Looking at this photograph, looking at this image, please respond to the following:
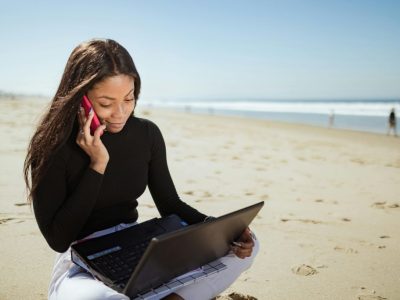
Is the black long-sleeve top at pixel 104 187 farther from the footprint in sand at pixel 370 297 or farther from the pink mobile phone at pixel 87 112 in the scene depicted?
the footprint in sand at pixel 370 297

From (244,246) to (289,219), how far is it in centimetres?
237

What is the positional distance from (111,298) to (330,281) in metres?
1.94

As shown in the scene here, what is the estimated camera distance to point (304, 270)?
113 inches

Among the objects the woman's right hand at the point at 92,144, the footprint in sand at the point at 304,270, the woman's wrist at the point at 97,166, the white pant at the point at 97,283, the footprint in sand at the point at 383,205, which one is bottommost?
the footprint in sand at the point at 304,270

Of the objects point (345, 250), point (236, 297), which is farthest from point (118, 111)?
point (345, 250)

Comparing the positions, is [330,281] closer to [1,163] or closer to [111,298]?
[111,298]

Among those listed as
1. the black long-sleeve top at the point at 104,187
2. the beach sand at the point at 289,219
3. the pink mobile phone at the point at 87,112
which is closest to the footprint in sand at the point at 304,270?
the beach sand at the point at 289,219

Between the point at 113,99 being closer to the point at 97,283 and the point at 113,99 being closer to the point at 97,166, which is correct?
the point at 97,166

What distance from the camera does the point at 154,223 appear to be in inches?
76.8

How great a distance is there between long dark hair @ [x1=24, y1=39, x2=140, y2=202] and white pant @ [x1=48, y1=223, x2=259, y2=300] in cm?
40

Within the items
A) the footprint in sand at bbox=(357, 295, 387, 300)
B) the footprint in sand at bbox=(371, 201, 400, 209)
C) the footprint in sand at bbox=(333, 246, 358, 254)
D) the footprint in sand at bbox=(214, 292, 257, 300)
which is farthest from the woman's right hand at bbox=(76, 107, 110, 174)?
the footprint in sand at bbox=(371, 201, 400, 209)

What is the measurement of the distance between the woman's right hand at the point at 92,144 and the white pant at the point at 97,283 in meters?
0.45

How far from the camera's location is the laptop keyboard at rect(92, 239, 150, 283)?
153cm

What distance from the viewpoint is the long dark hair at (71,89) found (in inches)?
66.2
